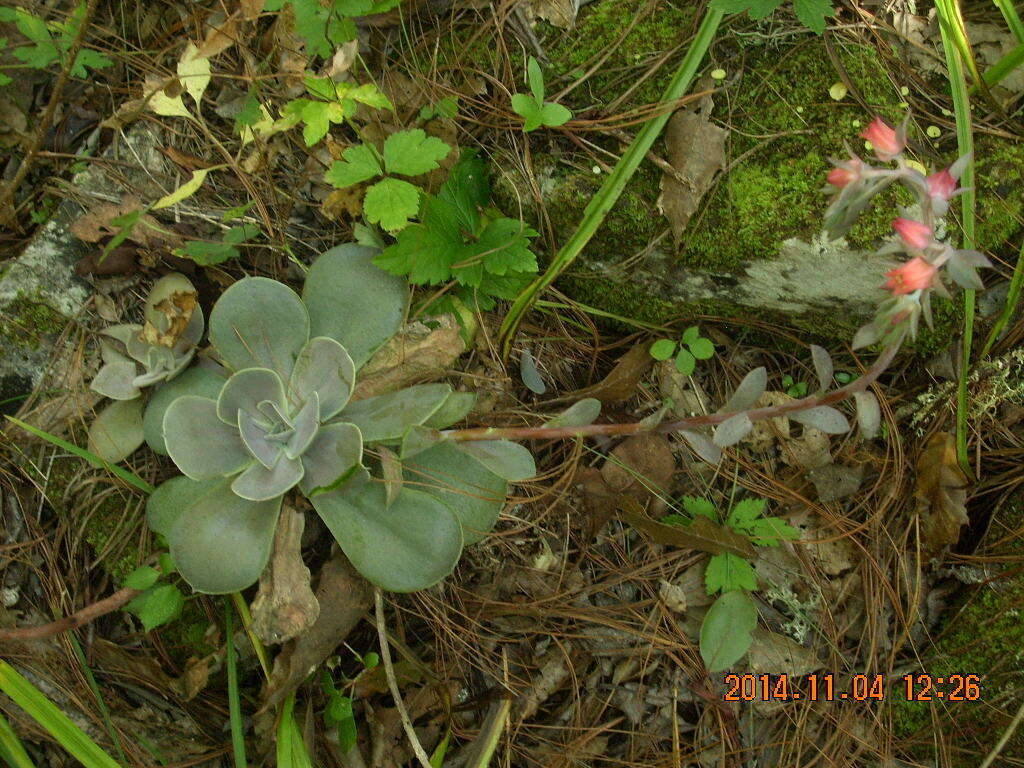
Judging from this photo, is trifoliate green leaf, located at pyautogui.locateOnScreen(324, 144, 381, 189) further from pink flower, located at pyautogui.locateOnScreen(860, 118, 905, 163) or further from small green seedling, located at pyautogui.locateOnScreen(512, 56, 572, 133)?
pink flower, located at pyautogui.locateOnScreen(860, 118, 905, 163)

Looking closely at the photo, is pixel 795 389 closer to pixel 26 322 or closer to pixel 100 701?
pixel 100 701

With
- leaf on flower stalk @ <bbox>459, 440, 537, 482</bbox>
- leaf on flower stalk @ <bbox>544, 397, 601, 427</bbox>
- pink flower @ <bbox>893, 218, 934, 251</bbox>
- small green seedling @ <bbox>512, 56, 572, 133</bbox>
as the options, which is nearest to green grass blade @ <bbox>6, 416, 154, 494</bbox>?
leaf on flower stalk @ <bbox>459, 440, 537, 482</bbox>

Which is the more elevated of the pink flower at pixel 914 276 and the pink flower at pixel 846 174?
the pink flower at pixel 846 174

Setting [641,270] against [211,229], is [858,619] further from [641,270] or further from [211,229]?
[211,229]

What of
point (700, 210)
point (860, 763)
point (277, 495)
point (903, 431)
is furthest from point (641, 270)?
point (860, 763)

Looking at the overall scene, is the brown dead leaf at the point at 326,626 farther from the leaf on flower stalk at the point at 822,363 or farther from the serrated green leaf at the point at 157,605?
the leaf on flower stalk at the point at 822,363
